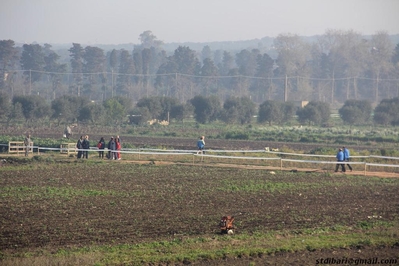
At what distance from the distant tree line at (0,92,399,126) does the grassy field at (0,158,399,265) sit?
45.9 m

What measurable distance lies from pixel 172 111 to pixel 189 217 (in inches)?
2567

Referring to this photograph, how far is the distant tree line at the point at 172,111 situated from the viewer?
7744 cm

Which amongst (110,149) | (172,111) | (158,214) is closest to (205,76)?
(172,111)

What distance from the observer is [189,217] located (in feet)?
65.7

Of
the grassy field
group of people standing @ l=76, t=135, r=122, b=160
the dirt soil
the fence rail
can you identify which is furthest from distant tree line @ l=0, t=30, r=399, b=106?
the dirt soil

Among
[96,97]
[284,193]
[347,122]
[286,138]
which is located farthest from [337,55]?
[284,193]

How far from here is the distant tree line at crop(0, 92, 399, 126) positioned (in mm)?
77438

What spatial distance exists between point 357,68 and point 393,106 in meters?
66.3

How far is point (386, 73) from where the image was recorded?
461 feet

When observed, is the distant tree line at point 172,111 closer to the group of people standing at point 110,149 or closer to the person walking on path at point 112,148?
the group of people standing at point 110,149

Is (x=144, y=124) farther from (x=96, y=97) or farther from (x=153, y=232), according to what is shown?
(x=153, y=232)

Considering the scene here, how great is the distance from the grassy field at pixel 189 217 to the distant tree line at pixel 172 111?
45.9 metres

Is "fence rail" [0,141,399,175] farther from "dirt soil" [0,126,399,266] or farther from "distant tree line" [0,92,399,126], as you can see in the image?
"distant tree line" [0,92,399,126]

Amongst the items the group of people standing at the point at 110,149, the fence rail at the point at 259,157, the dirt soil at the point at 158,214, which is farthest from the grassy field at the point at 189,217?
the group of people standing at the point at 110,149
